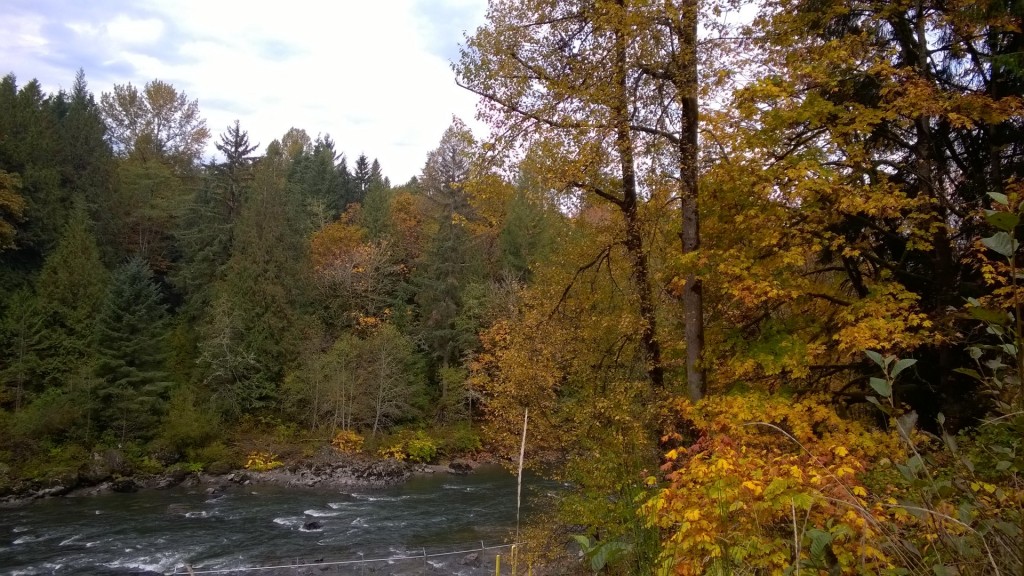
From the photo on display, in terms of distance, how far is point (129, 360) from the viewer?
25.5m

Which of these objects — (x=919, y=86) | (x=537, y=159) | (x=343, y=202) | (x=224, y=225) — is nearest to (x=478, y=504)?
(x=537, y=159)

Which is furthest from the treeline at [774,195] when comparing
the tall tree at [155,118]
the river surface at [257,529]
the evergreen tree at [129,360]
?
the tall tree at [155,118]

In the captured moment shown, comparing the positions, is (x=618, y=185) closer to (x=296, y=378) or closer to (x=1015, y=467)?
(x=1015, y=467)

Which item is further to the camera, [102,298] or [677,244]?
[102,298]

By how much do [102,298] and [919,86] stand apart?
3137cm

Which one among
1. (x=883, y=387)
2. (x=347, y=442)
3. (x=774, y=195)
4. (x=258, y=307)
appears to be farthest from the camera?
(x=258, y=307)

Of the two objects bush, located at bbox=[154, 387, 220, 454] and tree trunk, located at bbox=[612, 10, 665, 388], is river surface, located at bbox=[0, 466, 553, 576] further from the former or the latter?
tree trunk, located at bbox=[612, 10, 665, 388]

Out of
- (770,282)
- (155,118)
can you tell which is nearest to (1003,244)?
(770,282)

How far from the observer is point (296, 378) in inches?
1160

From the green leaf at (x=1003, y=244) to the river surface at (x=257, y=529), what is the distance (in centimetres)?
1368

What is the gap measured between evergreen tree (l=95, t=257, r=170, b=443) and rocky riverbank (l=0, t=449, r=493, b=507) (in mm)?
2116

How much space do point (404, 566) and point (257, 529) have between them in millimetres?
5600

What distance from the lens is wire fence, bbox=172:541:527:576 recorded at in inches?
535

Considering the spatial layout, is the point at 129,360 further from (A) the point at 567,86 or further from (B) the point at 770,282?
(B) the point at 770,282
